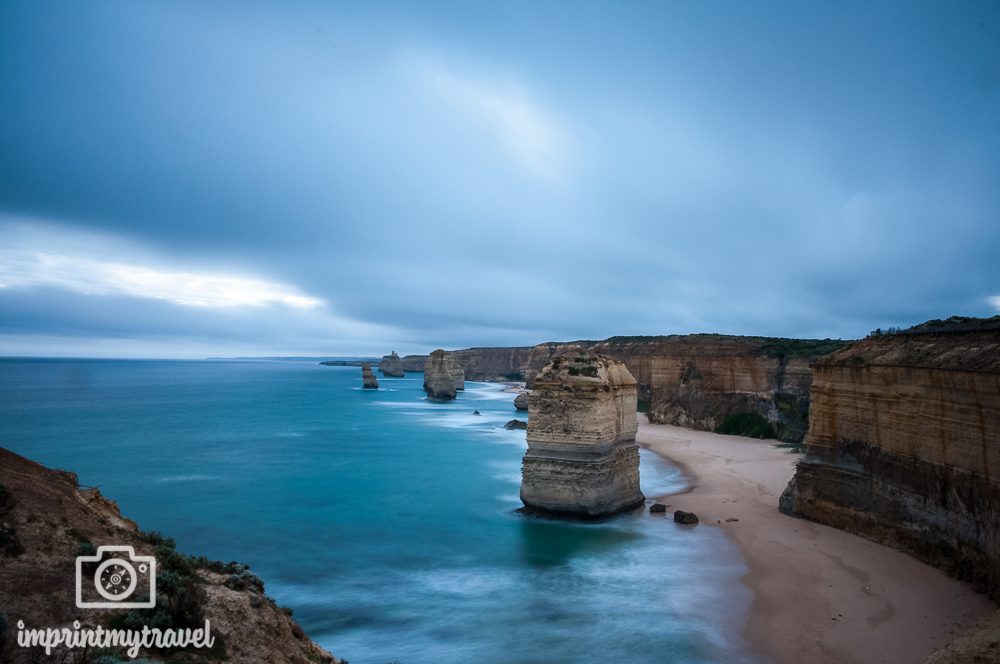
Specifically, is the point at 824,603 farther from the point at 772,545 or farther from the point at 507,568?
the point at 507,568

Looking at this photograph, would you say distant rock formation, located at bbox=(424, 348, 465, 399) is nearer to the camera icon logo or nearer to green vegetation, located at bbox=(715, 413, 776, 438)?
green vegetation, located at bbox=(715, 413, 776, 438)

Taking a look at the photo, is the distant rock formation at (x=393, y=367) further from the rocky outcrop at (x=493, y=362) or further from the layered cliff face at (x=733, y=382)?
the layered cliff face at (x=733, y=382)

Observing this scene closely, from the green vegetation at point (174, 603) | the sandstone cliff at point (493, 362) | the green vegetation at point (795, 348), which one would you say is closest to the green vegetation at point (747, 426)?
the green vegetation at point (795, 348)

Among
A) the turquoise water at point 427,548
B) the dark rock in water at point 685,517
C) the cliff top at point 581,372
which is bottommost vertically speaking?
the turquoise water at point 427,548

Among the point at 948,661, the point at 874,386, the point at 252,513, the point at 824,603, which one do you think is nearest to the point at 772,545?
the point at 824,603

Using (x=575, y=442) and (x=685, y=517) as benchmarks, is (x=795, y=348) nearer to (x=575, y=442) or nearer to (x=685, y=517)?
(x=685, y=517)

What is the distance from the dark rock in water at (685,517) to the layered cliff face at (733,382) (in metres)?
19.4

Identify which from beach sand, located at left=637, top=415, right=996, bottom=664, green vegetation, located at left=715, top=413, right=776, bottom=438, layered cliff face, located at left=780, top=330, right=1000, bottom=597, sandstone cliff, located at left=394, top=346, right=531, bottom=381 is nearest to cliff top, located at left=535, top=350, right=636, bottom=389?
beach sand, located at left=637, top=415, right=996, bottom=664

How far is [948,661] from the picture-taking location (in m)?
6.70

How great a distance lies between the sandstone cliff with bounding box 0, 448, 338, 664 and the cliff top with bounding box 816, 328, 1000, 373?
13.5 m

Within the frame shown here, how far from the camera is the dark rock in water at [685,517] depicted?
1792 cm

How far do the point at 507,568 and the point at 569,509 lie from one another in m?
3.51

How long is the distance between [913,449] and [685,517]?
7017mm

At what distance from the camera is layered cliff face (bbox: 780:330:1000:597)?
11.0 meters
